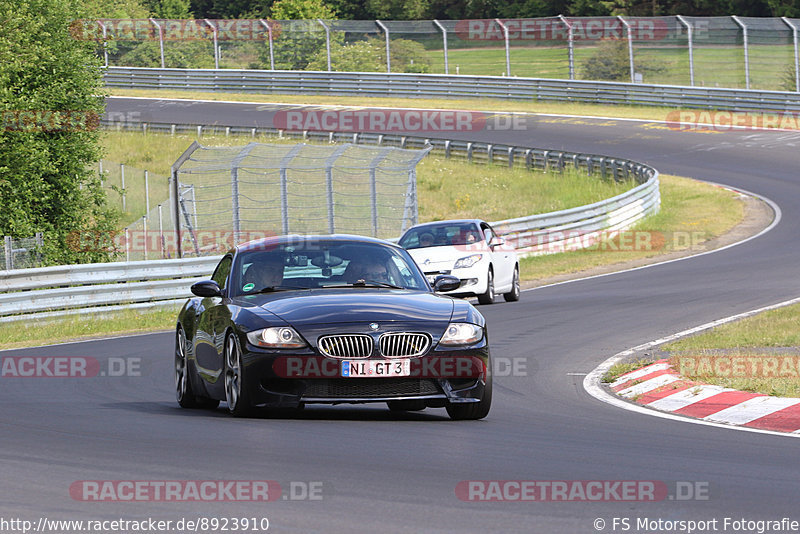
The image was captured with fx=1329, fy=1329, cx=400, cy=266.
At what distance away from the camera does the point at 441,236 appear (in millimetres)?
21359

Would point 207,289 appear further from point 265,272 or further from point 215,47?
point 215,47

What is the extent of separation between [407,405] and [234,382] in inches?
49.6

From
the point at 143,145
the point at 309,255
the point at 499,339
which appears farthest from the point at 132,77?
the point at 309,255

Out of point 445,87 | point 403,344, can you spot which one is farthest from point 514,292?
point 445,87

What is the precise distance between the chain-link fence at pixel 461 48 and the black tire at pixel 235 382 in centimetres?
4173

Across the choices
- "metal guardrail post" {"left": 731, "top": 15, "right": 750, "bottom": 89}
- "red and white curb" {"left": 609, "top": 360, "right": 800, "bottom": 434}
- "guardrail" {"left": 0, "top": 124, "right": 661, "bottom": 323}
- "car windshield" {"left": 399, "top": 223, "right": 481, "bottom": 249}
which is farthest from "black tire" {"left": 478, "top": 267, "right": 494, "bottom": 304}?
"metal guardrail post" {"left": 731, "top": 15, "right": 750, "bottom": 89}

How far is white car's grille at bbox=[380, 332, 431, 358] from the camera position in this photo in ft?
29.2

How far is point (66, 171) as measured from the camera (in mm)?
27281

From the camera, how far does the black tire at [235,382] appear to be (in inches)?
360

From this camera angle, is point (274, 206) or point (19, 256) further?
point (274, 206)

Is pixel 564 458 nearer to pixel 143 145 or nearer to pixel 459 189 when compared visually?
pixel 459 189

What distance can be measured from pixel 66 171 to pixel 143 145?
67.6 ft

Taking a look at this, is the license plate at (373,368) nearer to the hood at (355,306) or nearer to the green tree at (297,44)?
the hood at (355,306)

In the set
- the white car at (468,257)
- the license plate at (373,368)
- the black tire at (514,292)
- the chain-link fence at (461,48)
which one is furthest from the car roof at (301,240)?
the chain-link fence at (461,48)
